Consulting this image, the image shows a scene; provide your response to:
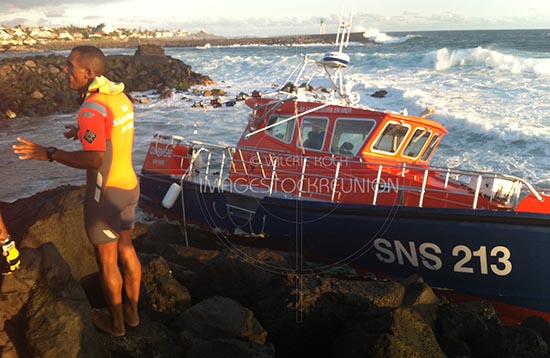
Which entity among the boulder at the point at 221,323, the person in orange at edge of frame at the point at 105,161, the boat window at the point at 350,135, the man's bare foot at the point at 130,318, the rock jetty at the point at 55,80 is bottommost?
the rock jetty at the point at 55,80

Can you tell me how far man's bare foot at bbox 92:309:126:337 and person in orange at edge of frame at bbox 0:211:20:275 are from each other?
24.4 inches

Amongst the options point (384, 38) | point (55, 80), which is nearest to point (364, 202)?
point (55, 80)

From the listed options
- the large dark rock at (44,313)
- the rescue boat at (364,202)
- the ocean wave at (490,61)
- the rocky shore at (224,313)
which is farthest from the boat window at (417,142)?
the ocean wave at (490,61)

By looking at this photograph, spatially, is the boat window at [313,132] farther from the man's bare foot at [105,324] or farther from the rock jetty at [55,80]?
the rock jetty at [55,80]

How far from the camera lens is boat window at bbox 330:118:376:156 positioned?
680 centimetres

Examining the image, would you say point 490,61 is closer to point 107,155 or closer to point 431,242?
point 431,242

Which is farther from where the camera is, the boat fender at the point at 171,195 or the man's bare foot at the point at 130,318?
the boat fender at the point at 171,195

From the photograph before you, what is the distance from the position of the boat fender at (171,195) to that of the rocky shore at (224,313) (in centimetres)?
266

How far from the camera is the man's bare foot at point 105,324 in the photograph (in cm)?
317

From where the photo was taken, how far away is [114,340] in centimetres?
314

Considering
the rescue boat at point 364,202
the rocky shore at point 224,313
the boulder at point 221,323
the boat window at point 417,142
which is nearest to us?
the rocky shore at point 224,313

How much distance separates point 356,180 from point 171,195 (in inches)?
122

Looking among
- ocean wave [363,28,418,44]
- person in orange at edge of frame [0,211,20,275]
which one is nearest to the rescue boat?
person in orange at edge of frame [0,211,20,275]

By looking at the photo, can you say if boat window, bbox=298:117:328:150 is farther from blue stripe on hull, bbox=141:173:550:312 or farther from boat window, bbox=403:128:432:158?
boat window, bbox=403:128:432:158
